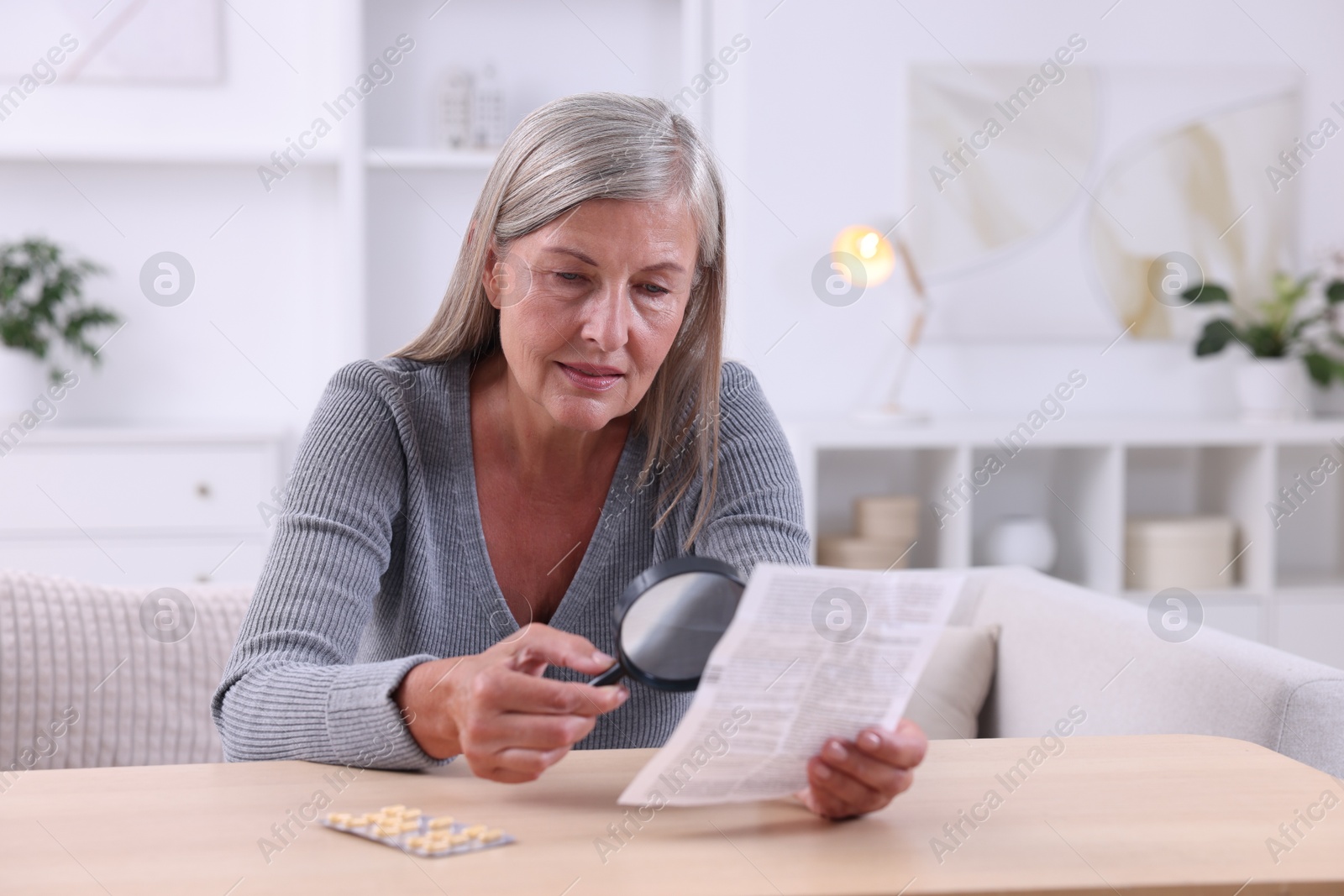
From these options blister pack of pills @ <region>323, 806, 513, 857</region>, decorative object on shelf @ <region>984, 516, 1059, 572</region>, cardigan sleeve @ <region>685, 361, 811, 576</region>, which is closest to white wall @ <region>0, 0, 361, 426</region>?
decorative object on shelf @ <region>984, 516, 1059, 572</region>

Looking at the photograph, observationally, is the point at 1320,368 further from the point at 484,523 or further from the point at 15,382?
the point at 15,382

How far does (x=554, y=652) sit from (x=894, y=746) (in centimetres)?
26

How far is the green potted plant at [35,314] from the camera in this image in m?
3.49

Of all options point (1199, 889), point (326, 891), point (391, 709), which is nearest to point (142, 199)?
point (391, 709)

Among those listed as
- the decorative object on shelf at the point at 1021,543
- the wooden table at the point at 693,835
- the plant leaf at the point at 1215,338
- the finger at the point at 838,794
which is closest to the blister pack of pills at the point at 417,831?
the wooden table at the point at 693,835

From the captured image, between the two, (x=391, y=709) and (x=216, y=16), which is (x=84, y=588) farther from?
(x=216, y=16)

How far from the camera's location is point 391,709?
1005 mm

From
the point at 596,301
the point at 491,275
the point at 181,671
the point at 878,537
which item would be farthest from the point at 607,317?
the point at 878,537

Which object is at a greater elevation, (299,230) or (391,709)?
(299,230)

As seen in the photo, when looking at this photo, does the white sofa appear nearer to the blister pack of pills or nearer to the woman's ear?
the woman's ear

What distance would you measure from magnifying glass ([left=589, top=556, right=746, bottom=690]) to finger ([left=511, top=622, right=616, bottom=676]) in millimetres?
28

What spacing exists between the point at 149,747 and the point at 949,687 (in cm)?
130

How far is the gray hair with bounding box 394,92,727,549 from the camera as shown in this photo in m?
1.22

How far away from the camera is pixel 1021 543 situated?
11.1ft
